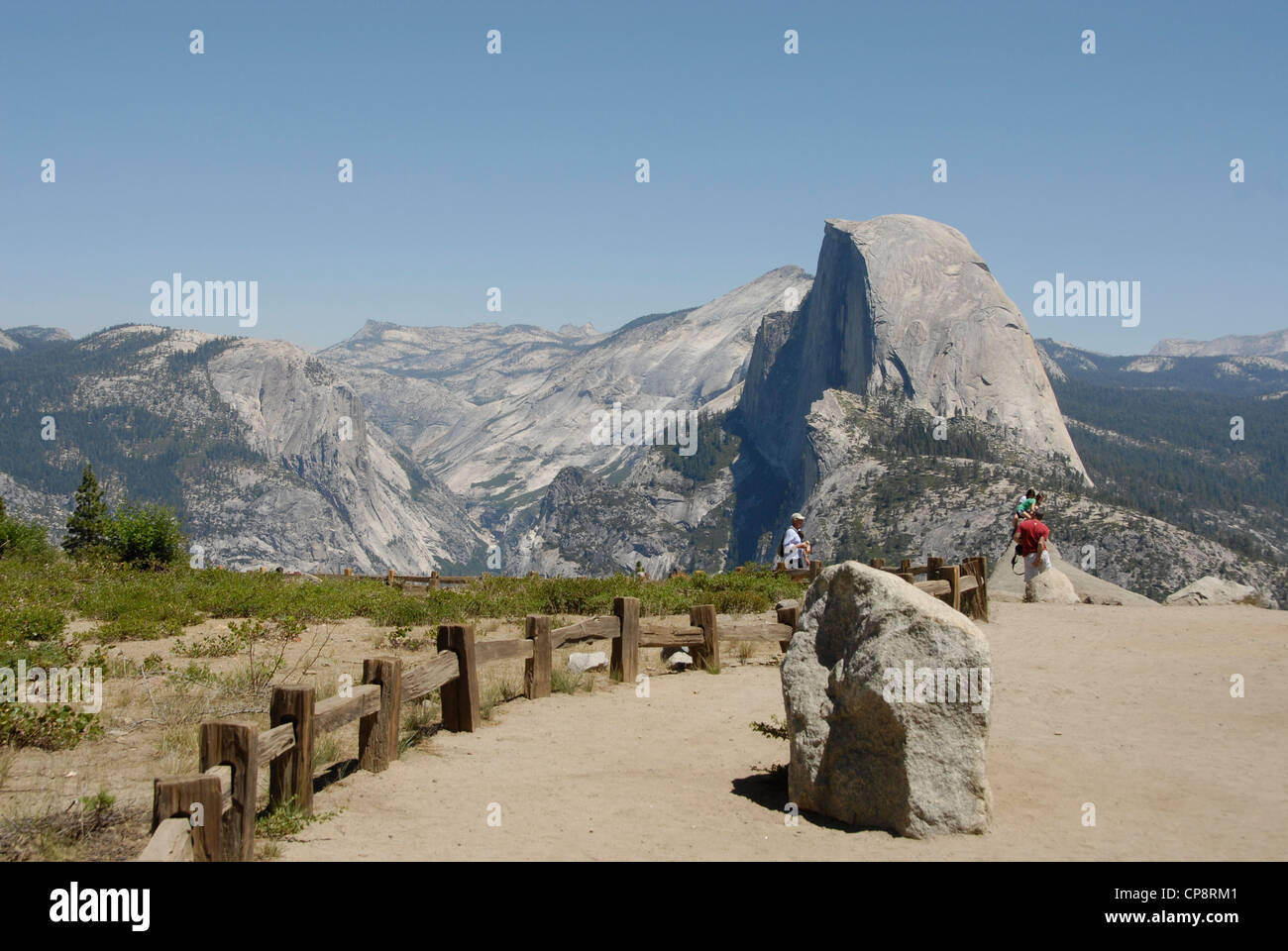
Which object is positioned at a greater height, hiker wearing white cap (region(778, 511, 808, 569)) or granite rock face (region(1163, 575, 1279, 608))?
hiker wearing white cap (region(778, 511, 808, 569))

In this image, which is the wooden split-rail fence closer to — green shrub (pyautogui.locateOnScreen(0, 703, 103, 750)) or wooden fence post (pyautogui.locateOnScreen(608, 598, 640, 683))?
wooden fence post (pyautogui.locateOnScreen(608, 598, 640, 683))

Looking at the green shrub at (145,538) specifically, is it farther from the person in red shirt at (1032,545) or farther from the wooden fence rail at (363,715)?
the person in red shirt at (1032,545)

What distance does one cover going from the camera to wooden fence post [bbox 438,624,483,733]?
1102cm

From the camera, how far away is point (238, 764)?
6816 millimetres

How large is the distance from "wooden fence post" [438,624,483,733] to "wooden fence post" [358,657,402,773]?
1.44m

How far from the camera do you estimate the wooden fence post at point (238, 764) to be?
6.71m

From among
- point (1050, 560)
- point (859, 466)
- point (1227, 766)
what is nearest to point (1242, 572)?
point (859, 466)

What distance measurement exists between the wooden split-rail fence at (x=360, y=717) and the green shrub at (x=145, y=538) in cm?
1574

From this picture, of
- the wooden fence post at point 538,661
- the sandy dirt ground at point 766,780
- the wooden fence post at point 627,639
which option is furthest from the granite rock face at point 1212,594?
the wooden fence post at point 538,661

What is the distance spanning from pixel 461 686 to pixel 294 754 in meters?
3.30

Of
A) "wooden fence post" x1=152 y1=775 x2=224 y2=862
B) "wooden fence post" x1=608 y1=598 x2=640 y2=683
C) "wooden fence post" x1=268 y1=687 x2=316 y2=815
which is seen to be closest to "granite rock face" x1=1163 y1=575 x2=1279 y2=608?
"wooden fence post" x1=608 y1=598 x2=640 y2=683
